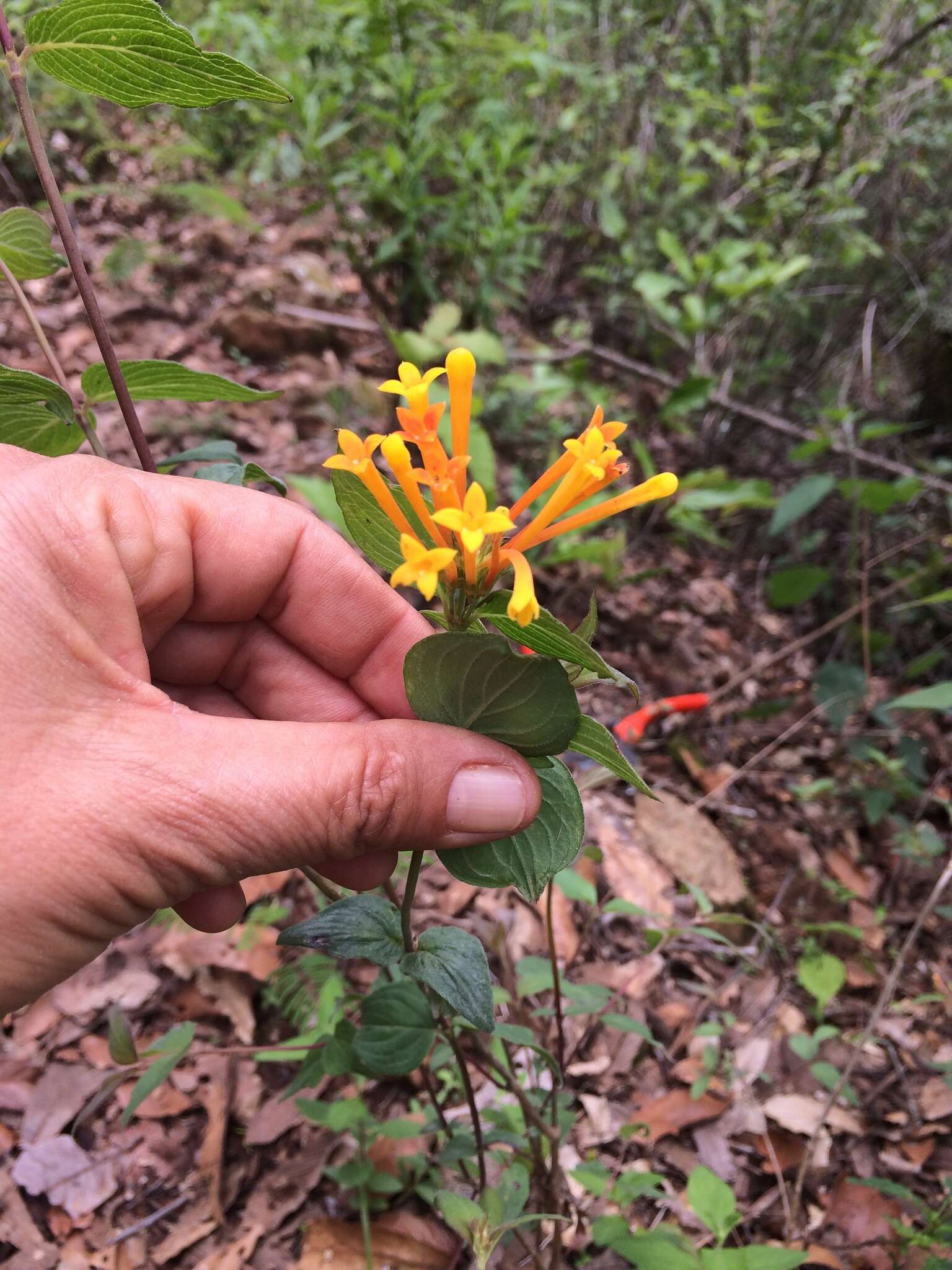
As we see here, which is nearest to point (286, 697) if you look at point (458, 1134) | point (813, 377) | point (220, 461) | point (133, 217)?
point (220, 461)

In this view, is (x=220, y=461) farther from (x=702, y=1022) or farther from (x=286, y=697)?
(x=702, y=1022)

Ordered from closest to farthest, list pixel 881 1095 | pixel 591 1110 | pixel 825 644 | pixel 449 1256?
pixel 449 1256 → pixel 591 1110 → pixel 881 1095 → pixel 825 644

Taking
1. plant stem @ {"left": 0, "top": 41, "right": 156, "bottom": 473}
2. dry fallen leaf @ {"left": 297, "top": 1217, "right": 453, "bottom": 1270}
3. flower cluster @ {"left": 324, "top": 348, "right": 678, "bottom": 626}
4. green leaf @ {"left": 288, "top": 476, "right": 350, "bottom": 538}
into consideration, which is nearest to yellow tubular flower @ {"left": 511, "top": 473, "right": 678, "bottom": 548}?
flower cluster @ {"left": 324, "top": 348, "right": 678, "bottom": 626}

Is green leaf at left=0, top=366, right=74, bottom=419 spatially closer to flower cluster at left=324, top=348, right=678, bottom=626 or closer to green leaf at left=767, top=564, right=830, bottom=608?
flower cluster at left=324, top=348, right=678, bottom=626

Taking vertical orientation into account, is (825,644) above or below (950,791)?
above

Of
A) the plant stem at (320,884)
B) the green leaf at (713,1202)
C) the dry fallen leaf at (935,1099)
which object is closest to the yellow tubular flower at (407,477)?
the plant stem at (320,884)

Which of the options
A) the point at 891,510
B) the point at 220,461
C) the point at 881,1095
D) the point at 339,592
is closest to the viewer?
the point at 220,461

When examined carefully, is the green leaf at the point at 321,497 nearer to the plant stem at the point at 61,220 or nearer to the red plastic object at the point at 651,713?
the red plastic object at the point at 651,713
